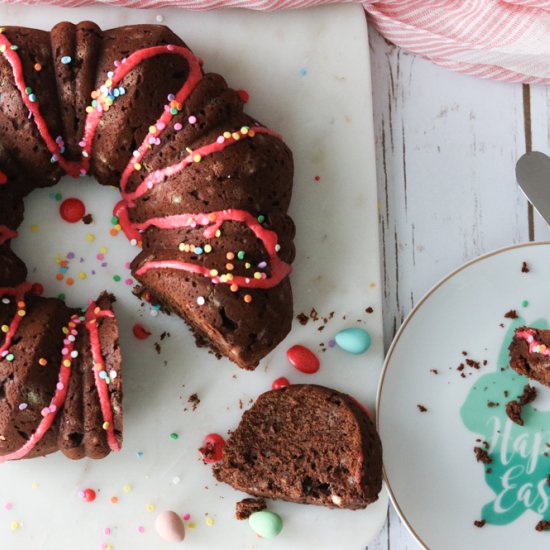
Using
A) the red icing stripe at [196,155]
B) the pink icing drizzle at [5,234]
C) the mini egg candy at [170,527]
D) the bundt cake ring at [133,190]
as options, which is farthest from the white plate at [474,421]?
the pink icing drizzle at [5,234]

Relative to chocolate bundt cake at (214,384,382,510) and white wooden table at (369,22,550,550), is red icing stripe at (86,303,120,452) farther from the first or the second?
white wooden table at (369,22,550,550)

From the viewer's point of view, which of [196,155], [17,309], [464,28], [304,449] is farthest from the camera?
[464,28]

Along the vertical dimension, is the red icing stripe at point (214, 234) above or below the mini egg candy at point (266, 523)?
above

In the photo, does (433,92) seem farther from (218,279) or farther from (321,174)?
(218,279)

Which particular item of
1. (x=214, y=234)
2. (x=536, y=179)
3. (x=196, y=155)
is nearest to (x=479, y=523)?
(x=536, y=179)

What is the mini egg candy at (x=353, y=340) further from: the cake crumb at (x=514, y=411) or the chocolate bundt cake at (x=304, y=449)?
the cake crumb at (x=514, y=411)

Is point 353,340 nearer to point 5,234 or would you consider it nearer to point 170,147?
point 170,147
